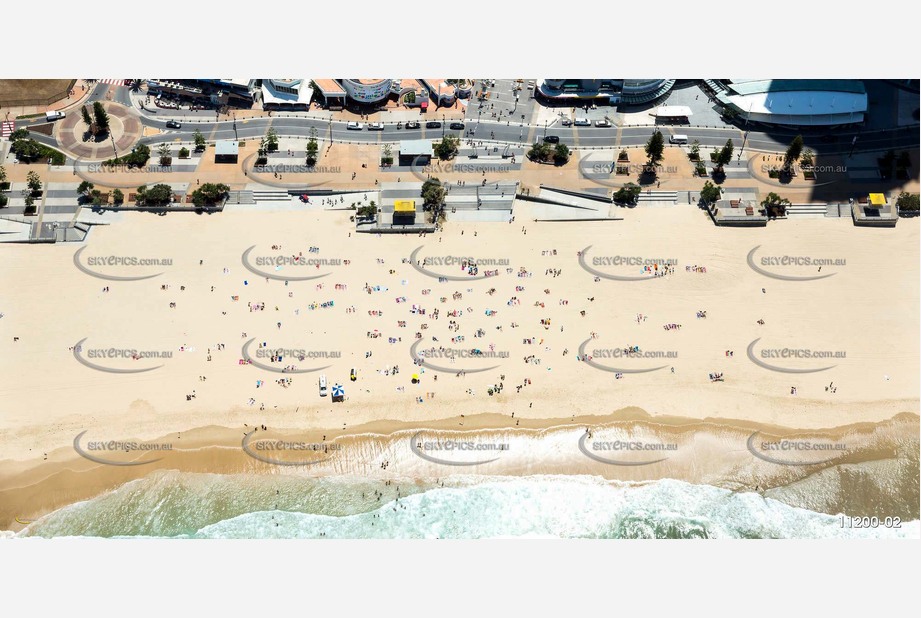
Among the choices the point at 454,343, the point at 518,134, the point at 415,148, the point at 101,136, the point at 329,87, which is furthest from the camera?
the point at 329,87

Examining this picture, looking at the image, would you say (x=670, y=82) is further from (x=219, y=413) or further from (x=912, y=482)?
(x=219, y=413)

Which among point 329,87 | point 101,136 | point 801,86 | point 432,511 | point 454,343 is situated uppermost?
point 801,86

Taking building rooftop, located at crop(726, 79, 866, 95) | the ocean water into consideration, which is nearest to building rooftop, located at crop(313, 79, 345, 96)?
the ocean water

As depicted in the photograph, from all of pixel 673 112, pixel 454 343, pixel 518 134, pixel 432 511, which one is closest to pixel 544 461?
pixel 432 511

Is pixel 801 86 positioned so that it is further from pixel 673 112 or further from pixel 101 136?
pixel 101 136

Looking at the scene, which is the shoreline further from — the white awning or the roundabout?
the white awning

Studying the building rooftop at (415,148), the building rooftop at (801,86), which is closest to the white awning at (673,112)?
the building rooftop at (801,86)
